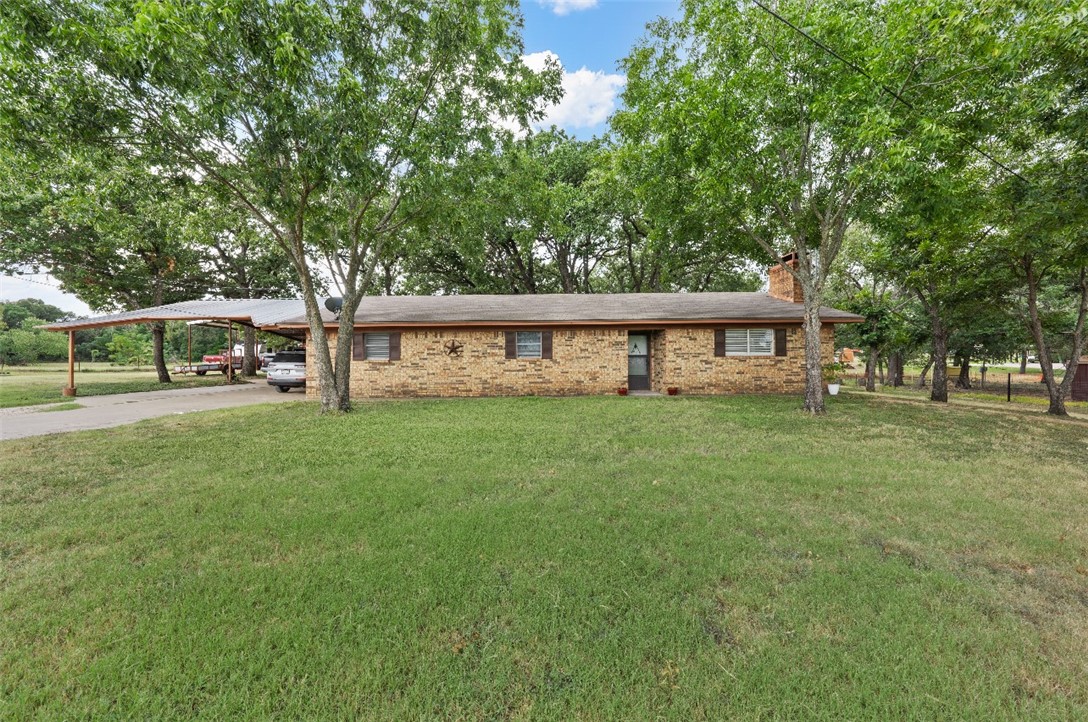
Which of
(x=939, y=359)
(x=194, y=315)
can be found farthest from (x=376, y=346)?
(x=939, y=359)

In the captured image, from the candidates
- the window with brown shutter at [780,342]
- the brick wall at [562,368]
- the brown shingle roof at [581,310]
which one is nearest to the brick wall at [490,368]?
the brick wall at [562,368]

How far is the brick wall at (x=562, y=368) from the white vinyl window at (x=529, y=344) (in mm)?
228

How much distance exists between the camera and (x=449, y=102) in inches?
338

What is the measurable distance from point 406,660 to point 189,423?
28.3 feet

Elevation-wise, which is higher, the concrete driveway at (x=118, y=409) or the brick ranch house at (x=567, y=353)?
the brick ranch house at (x=567, y=353)

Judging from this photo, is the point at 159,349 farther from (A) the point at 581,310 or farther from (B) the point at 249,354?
(A) the point at 581,310

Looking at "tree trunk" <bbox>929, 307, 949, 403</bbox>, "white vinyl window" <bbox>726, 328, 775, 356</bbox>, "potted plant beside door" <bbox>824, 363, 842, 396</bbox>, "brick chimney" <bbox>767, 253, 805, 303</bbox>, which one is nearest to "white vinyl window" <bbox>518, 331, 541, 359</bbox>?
"white vinyl window" <bbox>726, 328, 775, 356</bbox>

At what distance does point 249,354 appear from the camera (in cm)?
2173

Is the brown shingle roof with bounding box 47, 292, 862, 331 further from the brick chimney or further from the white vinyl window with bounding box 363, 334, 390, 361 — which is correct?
the white vinyl window with bounding box 363, 334, 390, 361

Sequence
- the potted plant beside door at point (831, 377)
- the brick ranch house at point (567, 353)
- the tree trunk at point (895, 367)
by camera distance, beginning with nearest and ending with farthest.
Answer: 1. the potted plant beside door at point (831, 377)
2. the brick ranch house at point (567, 353)
3. the tree trunk at point (895, 367)

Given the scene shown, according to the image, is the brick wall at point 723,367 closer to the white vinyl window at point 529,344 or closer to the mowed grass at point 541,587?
the white vinyl window at point 529,344

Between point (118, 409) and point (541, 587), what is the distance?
501 inches

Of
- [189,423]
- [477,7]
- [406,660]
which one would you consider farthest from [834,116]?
[189,423]

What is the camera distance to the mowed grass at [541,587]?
1.90 metres
